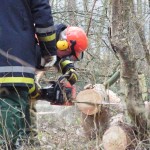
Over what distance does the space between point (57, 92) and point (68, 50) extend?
1.89ft

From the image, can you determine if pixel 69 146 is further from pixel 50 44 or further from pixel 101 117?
pixel 101 117

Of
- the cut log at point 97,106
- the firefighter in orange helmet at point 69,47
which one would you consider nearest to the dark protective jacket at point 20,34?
the firefighter in orange helmet at point 69,47

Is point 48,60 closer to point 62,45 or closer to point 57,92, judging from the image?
point 57,92

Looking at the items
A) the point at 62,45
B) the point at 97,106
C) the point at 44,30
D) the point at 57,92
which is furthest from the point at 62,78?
the point at 44,30

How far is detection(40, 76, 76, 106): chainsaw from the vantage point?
3.89 meters

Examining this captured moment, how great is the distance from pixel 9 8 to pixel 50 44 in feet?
1.48

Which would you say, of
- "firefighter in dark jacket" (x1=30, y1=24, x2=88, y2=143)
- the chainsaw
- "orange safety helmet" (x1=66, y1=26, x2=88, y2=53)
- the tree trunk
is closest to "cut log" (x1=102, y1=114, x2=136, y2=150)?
the tree trunk

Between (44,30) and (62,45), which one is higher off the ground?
(44,30)

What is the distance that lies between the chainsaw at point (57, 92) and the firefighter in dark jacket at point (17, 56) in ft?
1.66

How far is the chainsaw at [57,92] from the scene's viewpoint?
3.89 meters

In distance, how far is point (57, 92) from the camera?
3.91 meters

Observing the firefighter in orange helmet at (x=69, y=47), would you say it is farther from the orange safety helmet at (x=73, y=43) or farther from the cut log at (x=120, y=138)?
the cut log at (x=120, y=138)

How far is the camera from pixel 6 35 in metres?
3.26

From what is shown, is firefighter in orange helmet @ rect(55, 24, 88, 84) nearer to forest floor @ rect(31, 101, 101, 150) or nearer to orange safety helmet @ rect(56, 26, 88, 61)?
orange safety helmet @ rect(56, 26, 88, 61)
